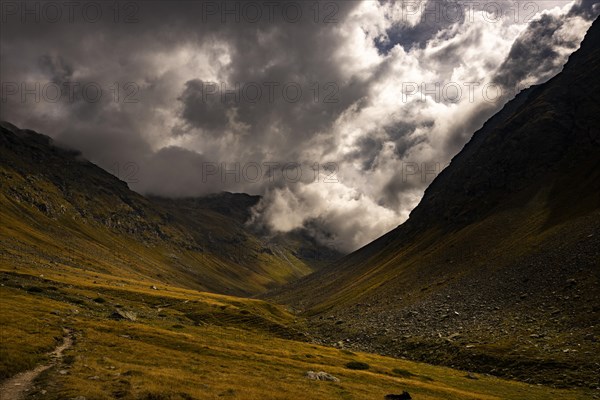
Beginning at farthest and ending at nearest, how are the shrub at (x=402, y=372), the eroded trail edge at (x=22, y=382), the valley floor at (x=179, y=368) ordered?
the shrub at (x=402, y=372) < the valley floor at (x=179, y=368) < the eroded trail edge at (x=22, y=382)

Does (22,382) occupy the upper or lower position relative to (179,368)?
upper

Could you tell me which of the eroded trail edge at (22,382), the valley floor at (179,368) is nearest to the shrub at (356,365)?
the valley floor at (179,368)

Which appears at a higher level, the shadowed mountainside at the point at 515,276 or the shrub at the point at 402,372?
the shadowed mountainside at the point at 515,276

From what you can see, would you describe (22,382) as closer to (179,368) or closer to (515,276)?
(179,368)

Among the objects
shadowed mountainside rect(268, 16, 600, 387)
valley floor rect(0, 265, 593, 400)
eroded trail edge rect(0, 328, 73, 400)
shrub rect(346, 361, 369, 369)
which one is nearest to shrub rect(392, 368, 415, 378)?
valley floor rect(0, 265, 593, 400)

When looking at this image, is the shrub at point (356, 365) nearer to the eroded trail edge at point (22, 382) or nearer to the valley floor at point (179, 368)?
the valley floor at point (179, 368)

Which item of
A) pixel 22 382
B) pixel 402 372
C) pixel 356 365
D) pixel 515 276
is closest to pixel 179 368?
pixel 22 382

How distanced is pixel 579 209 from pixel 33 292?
142404mm

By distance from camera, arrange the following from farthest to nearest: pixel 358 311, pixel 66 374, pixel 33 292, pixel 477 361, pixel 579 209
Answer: pixel 358 311 < pixel 579 209 < pixel 33 292 < pixel 477 361 < pixel 66 374

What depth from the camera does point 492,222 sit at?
495ft

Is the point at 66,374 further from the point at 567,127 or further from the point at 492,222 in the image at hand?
the point at 567,127

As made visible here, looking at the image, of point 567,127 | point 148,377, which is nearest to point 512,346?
point 148,377

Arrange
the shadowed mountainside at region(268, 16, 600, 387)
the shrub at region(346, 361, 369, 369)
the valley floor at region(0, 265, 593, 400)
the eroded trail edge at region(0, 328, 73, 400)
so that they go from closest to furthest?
the eroded trail edge at region(0, 328, 73, 400)
the valley floor at region(0, 265, 593, 400)
the shrub at region(346, 361, 369, 369)
the shadowed mountainside at region(268, 16, 600, 387)

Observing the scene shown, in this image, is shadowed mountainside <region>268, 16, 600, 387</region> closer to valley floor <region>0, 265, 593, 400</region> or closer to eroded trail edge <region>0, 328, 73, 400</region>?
valley floor <region>0, 265, 593, 400</region>
